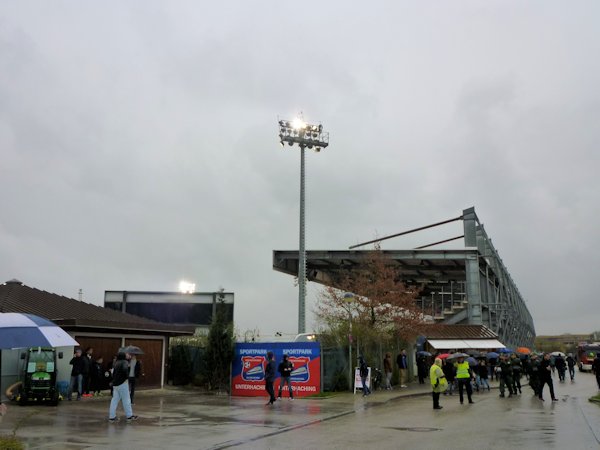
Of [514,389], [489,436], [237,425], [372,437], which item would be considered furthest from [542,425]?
[514,389]

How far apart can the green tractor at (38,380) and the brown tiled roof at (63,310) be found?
7.06 feet

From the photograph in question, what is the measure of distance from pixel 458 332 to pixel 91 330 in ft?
97.6

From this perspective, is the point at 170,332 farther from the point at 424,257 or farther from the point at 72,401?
the point at 424,257

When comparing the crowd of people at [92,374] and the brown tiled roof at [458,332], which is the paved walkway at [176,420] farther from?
the brown tiled roof at [458,332]

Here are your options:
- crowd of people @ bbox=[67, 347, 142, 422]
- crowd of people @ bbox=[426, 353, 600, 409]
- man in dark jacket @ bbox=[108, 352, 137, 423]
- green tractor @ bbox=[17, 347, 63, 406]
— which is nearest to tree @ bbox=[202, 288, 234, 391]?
crowd of people @ bbox=[67, 347, 142, 422]

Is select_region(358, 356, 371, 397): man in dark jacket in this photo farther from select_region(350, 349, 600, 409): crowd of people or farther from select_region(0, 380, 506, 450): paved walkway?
select_region(0, 380, 506, 450): paved walkway

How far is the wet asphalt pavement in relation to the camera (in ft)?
37.4

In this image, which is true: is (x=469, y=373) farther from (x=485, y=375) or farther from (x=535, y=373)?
(x=485, y=375)

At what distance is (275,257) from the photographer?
172 ft

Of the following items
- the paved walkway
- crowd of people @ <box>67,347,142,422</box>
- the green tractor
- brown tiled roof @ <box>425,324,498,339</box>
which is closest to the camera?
the paved walkway

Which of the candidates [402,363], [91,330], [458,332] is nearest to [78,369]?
[91,330]

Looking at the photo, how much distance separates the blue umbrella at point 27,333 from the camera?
30.2 ft

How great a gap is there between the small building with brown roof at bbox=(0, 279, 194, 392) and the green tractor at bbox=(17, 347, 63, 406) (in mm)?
1625

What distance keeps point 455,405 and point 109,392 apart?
1262cm
